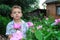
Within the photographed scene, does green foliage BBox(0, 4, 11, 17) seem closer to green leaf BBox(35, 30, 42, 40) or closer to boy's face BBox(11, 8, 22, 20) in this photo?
boy's face BBox(11, 8, 22, 20)

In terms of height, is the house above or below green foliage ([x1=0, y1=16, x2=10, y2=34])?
below

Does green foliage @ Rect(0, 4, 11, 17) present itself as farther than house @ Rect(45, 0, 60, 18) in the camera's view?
No

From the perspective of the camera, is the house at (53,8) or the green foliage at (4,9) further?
the house at (53,8)

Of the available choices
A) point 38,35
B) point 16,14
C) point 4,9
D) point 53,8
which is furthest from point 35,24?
point 53,8

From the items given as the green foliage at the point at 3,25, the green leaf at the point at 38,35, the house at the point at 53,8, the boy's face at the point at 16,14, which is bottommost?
the house at the point at 53,8

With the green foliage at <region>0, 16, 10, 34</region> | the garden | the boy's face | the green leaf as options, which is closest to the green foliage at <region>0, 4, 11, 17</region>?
the garden

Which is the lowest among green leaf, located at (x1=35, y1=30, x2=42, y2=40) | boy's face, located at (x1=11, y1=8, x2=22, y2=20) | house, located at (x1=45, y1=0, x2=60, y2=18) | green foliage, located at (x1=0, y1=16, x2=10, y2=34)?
house, located at (x1=45, y1=0, x2=60, y2=18)

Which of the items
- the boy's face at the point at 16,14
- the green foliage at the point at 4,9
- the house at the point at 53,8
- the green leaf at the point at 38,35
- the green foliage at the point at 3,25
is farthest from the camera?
A: the house at the point at 53,8

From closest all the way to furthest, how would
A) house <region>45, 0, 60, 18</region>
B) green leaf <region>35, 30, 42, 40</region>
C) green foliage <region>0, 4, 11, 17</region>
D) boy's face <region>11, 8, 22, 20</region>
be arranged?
green leaf <region>35, 30, 42, 40</region>
boy's face <region>11, 8, 22, 20</region>
green foliage <region>0, 4, 11, 17</region>
house <region>45, 0, 60, 18</region>

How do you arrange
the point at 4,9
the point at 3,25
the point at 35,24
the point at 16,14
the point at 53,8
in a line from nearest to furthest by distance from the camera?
1. the point at 35,24
2. the point at 16,14
3. the point at 3,25
4. the point at 4,9
5. the point at 53,8

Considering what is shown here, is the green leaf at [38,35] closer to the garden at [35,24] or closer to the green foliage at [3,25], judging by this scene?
the garden at [35,24]

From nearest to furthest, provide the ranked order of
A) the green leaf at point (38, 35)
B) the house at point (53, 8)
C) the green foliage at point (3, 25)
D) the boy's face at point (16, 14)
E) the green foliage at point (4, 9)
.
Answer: the green leaf at point (38, 35) < the boy's face at point (16, 14) < the green foliage at point (3, 25) < the green foliage at point (4, 9) < the house at point (53, 8)

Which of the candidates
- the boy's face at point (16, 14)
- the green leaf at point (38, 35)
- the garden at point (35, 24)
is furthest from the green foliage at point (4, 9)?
the green leaf at point (38, 35)

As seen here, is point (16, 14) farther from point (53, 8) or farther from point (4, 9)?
point (53, 8)
